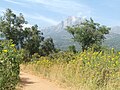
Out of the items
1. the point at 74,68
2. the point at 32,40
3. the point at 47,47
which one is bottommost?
the point at 47,47

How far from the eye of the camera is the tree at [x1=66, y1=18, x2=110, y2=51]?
45.6 metres

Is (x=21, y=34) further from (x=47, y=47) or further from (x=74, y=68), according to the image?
(x=74, y=68)

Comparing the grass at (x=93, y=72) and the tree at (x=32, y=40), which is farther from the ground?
the grass at (x=93, y=72)

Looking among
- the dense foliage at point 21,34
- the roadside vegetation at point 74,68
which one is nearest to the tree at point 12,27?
the dense foliage at point 21,34

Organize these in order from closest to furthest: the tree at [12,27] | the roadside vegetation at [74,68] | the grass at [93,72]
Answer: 1. the roadside vegetation at [74,68]
2. the grass at [93,72]
3. the tree at [12,27]

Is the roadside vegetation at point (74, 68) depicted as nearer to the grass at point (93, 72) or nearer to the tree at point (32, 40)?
the grass at point (93, 72)

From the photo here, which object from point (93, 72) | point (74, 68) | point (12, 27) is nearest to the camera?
point (93, 72)

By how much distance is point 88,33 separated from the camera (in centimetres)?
4600

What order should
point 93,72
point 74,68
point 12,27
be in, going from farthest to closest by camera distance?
point 12,27, point 74,68, point 93,72

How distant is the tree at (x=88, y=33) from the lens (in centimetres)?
4556

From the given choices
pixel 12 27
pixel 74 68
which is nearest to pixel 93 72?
pixel 74 68

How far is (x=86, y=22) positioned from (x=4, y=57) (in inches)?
1597

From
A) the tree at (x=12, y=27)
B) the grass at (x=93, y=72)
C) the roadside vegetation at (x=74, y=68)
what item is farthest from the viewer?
the tree at (x=12, y=27)

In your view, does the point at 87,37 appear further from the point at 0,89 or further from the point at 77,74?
the point at 0,89
